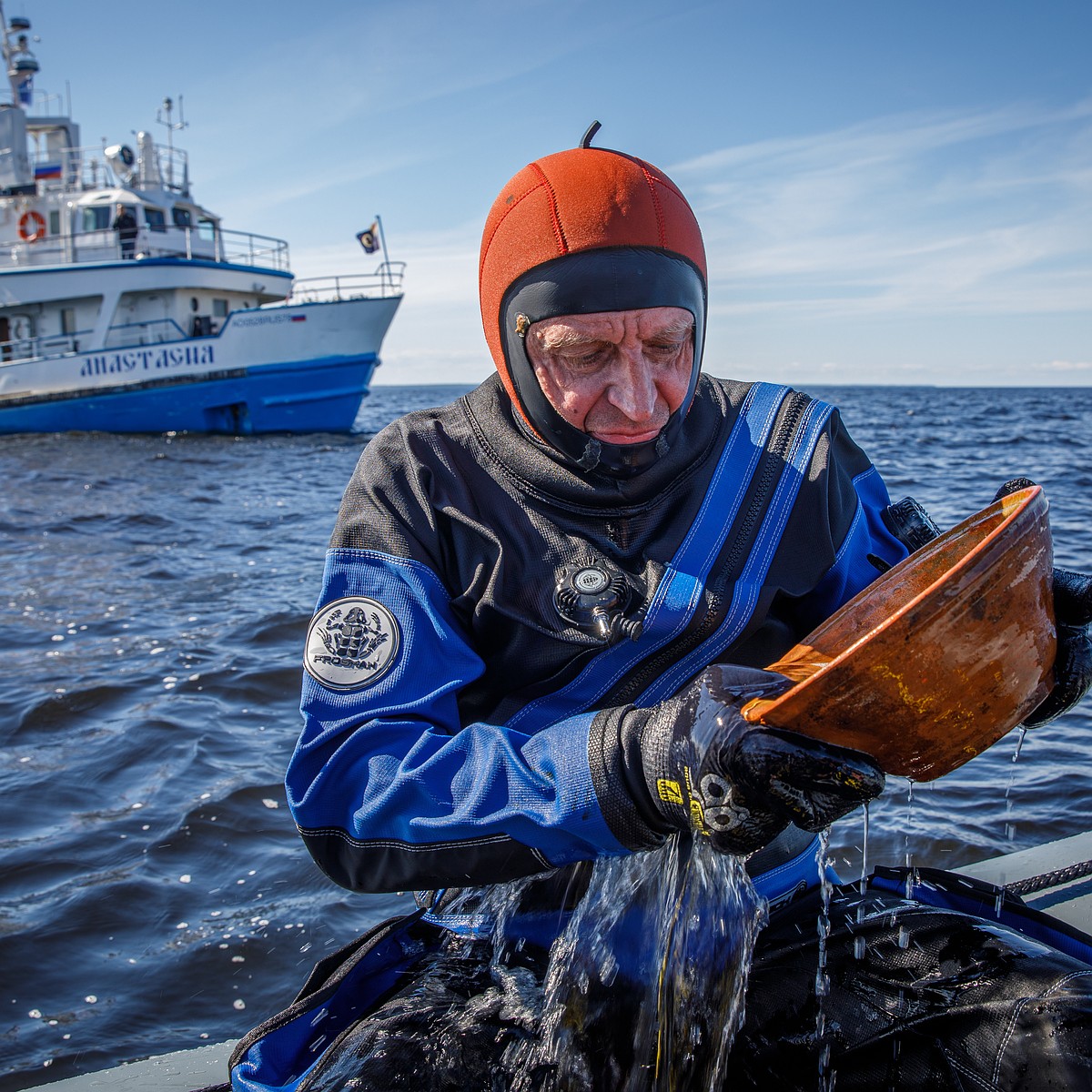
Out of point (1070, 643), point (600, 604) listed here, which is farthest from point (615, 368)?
point (1070, 643)

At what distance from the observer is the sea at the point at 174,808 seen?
3.22m

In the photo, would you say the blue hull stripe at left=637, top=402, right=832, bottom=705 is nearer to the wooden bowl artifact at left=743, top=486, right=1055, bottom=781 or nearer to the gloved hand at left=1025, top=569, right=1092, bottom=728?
the wooden bowl artifact at left=743, top=486, right=1055, bottom=781

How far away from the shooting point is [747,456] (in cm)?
210

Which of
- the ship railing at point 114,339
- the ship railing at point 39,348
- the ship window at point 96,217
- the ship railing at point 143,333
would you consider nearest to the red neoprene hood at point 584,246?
the ship railing at point 114,339

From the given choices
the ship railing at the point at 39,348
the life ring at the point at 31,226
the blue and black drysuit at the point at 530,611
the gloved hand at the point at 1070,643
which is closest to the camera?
the blue and black drysuit at the point at 530,611

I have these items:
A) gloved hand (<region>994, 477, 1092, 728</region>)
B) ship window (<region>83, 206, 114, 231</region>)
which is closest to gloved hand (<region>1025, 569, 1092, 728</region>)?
gloved hand (<region>994, 477, 1092, 728</region>)

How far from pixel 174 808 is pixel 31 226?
83.9 feet

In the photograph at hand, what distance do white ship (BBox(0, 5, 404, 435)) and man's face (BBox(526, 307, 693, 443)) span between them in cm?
2307

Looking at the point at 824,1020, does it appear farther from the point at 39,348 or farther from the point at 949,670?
the point at 39,348

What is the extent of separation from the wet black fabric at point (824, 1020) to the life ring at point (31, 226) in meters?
28.1

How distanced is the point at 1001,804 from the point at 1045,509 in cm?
344

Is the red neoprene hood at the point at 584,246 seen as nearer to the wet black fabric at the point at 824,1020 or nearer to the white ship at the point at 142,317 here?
the wet black fabric at the point at 824,1020

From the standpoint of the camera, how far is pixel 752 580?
1.98 m

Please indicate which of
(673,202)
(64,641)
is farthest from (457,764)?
(64,641)
